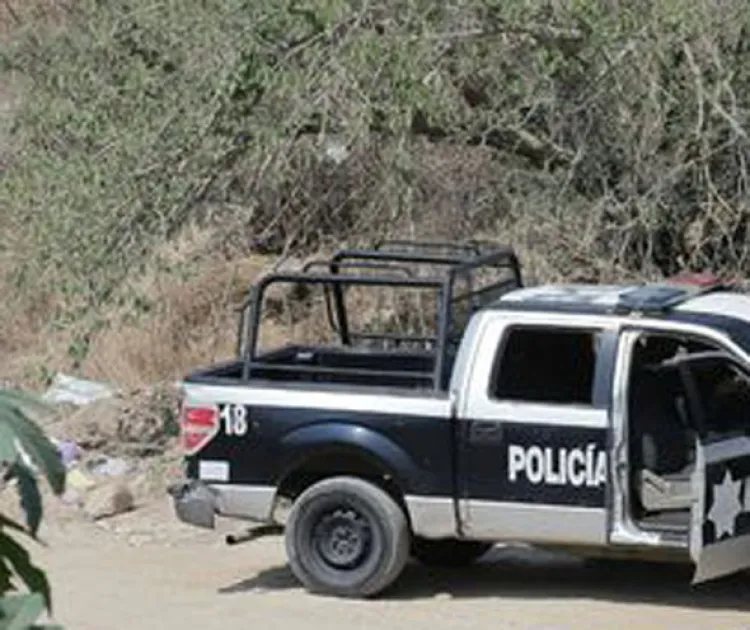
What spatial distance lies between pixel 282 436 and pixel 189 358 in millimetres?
7244

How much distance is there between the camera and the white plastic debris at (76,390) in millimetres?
15523

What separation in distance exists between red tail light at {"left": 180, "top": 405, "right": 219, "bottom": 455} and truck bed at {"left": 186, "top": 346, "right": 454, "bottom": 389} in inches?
7.1

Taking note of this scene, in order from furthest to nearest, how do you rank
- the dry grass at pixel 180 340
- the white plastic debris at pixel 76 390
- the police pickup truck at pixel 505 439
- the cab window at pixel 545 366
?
the dry grass at pixel 180 340 → the white plastic debris at pixel 76 390 → the cab window at pixel 545 366 → the police pickup truck at pixel 505 439

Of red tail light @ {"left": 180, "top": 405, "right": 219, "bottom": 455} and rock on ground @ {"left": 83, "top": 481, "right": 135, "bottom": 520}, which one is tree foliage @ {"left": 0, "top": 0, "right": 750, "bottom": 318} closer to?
rock on ground @ {"left": 83, "top": 481, "right": 135, "bottom": 520}

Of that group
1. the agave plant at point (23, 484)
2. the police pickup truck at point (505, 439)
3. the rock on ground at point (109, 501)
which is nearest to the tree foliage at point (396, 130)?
the rock on ground at point (109, 501)

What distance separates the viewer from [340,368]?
34.6ft

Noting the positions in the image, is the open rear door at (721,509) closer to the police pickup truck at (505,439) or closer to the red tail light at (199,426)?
the police pickup truck at (505,439)

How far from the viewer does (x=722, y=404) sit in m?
9.27

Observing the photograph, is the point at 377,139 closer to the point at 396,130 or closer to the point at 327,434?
the point at 396,130

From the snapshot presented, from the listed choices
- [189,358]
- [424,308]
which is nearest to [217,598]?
[424,308]

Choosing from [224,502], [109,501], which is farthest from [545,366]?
[109,501]

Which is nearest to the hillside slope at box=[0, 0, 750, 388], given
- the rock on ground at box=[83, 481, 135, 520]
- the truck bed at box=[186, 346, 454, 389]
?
the rock on ground at box=[83, 481, 135, 520]

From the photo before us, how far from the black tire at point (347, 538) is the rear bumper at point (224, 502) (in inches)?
6.7

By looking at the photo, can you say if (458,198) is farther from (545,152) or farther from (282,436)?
(282,436)
